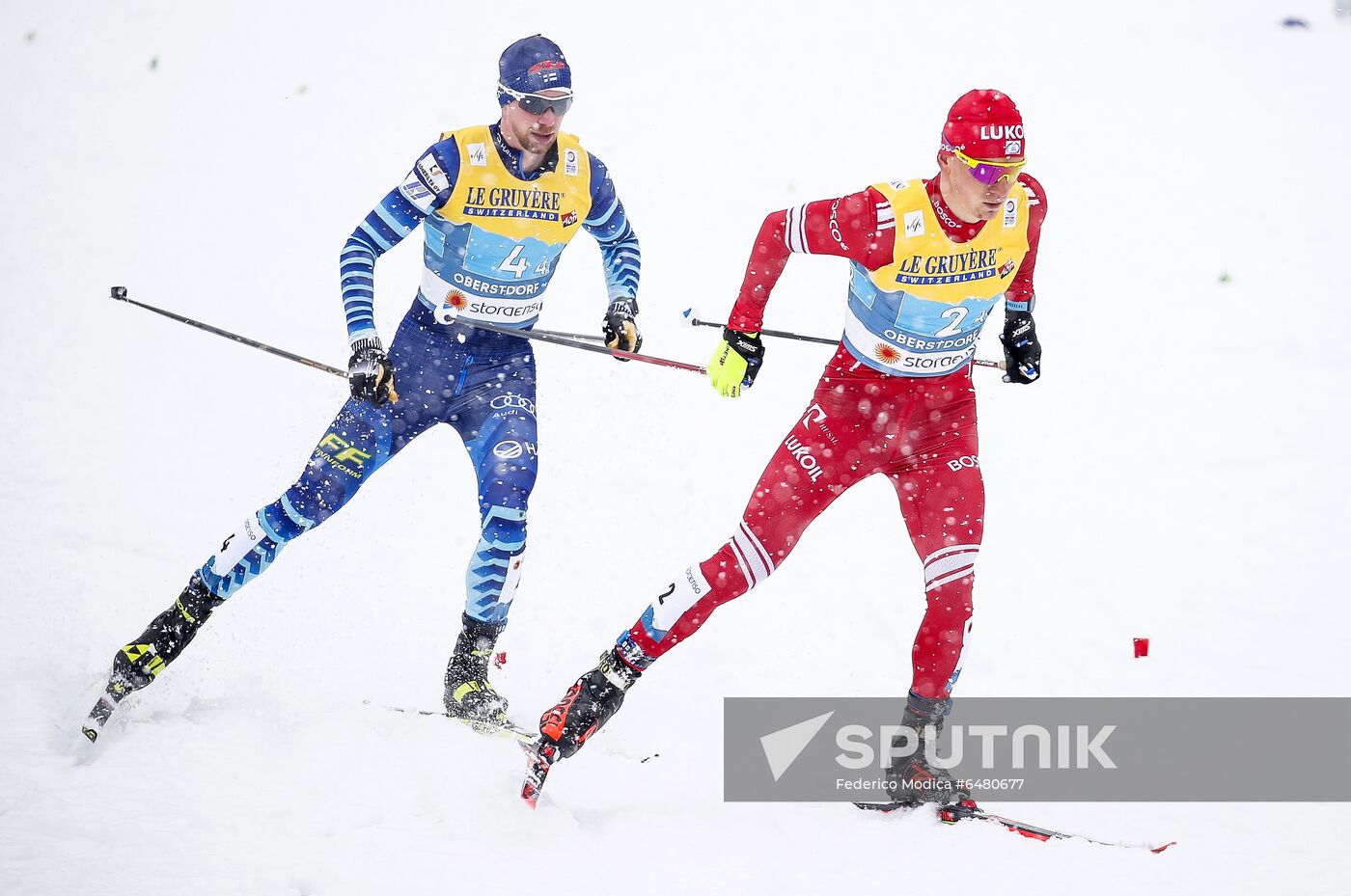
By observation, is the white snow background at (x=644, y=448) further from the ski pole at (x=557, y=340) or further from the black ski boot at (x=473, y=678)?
the ski pole at (x=557, y=340)

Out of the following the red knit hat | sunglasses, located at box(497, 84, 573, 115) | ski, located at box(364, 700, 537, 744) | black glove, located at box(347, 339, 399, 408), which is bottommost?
ski, located at box(364, 700, 537, 744)

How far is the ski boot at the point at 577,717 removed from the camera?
4.61m

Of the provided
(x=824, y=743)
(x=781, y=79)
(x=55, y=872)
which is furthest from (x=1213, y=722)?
(x=781, y=79)

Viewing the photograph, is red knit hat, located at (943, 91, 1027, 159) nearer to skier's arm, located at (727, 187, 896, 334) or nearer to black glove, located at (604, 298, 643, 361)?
skier's arm, located at (727, 187, 896, 334)

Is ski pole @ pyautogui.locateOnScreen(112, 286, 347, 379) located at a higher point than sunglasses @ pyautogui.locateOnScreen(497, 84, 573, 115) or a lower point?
lower

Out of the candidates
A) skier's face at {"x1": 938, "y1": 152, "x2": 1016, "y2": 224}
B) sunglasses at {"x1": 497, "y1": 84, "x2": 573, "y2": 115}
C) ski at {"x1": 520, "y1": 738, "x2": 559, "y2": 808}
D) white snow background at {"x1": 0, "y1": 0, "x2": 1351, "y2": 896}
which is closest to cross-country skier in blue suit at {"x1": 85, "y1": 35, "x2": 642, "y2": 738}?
sunglasses at {"x1": 497, "y1": 84, "x2": 573, "y2": 115}

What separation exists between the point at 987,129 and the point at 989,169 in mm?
137

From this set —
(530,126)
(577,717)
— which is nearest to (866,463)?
(577,717)

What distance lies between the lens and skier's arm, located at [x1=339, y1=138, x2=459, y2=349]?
5102 millimetres

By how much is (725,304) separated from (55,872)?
7.71 metres

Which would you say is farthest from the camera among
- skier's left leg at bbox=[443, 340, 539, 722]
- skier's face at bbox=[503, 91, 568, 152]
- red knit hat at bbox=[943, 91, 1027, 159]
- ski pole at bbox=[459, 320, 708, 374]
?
ski pole at bbox=[459, 320, 708, 374]

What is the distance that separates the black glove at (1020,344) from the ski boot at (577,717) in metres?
2.00

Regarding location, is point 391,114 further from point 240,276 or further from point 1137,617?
point 1137,617

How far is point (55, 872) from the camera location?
3.97 meters
